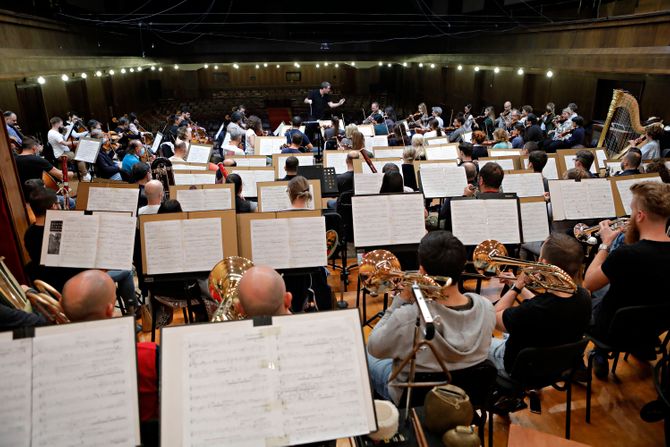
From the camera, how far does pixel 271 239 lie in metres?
3.75

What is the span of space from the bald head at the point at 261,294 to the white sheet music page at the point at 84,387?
60 centimetres

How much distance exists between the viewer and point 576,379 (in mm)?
3326

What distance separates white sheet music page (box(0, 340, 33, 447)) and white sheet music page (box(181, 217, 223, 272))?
75.5 inches

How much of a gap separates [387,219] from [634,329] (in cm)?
203

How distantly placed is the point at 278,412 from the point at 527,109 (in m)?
10.8

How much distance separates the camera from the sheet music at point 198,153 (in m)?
7.21

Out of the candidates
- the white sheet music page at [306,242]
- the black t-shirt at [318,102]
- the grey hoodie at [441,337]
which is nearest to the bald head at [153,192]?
the white sheet music page at [306,242]

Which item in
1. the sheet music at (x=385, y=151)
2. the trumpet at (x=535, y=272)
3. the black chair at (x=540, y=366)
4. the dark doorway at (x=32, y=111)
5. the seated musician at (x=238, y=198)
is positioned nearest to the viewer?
the black chair at (x=540, y=366)

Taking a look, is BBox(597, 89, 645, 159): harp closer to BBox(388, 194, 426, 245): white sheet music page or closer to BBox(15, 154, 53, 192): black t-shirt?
BBox(388, 194, 426, 245): white sheet music page

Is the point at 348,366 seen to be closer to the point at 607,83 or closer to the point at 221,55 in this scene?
the point at 607,83

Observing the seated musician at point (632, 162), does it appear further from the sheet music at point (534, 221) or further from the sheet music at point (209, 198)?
the sheet music at point (209, 198)

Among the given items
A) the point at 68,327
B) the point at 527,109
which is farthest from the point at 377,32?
the point at 68,327

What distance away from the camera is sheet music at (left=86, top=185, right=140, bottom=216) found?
4707mm

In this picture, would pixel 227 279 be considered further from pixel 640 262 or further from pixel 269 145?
pixel 269 145
